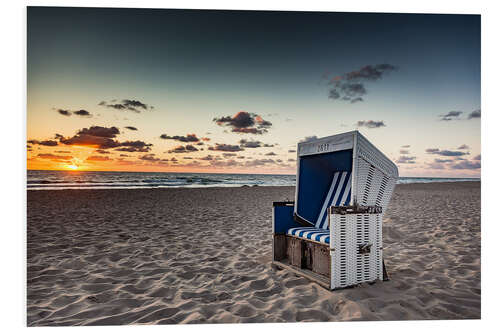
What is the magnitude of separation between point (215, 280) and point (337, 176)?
1.84 metres

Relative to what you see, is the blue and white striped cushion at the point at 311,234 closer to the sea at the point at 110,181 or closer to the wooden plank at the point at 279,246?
the wooden plank at the point at 279,246

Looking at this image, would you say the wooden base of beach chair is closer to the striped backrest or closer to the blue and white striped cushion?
the blue and white striped cushion

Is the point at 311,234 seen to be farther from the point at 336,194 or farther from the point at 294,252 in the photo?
the point at 336,194

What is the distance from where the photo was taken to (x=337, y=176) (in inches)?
161

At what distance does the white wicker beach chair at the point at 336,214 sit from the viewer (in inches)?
121

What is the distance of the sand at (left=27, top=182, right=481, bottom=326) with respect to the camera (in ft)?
8.87

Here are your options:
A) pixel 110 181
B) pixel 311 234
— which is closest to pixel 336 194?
pixel 311 234

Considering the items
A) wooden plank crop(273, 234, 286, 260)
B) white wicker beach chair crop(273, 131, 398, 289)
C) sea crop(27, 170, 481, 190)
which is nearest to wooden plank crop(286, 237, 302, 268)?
white wicker beach chair crop(273, 131, 398, 289)

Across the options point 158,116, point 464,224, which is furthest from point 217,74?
point 464,224

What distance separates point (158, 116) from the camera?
35.4 ft

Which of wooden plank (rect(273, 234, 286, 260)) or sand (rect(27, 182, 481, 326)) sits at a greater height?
wooden plank (rect(273, 234, 286, 260))

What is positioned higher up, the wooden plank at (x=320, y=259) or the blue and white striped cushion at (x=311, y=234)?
the blue and white striped cushion at (x=311, y=234)

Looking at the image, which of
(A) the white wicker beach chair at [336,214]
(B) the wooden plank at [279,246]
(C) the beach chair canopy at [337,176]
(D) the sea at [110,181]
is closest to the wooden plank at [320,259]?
(A) the white wicker beach chair at [336,214]
